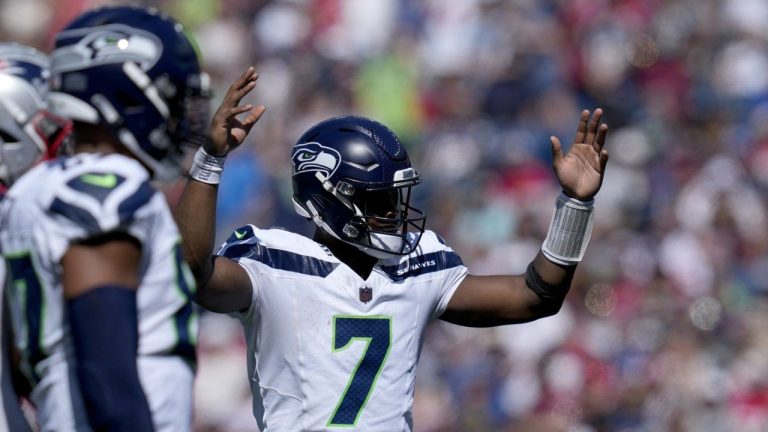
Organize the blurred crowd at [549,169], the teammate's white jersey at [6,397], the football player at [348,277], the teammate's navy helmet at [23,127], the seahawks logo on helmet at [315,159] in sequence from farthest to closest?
the blurred crowd at [549,169]
the seahawks logo on helmet at [315,159]
the football player at [348,277]
the teammate's navy helmet at [23,127]
the teammate's white jersey at [6,397]

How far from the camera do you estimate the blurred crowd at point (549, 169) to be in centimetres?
817

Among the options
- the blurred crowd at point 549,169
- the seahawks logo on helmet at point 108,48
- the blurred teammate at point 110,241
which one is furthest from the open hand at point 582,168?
the blurred crowd at point 549,169

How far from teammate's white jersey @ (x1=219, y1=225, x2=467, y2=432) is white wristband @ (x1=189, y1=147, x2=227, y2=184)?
0.29 metres

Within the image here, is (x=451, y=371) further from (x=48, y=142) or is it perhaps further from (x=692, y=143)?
(x=48, y=142)

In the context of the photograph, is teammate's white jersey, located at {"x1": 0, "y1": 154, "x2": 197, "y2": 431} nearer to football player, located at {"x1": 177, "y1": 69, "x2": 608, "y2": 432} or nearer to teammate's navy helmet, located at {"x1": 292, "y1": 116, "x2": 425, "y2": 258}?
football player, located at {"x1": 177, "y1": 69, "x2": 608, "y2": 432}

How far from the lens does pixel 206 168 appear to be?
12.7ft

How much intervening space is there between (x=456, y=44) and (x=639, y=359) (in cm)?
405

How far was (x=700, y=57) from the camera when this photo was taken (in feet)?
36.9

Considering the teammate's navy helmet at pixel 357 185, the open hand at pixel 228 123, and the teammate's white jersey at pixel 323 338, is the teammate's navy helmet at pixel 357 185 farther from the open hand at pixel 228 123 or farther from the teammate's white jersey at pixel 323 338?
the open hand at pixel 228 123

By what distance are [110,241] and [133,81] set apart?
16.0 inches

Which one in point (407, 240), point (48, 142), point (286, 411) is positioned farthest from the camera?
point (407, 240)

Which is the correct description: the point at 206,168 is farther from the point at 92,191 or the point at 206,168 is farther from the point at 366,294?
the point at 92,191

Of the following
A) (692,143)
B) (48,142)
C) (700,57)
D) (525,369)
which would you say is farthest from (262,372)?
(700,57)

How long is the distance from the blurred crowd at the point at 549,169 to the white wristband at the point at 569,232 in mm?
3601
